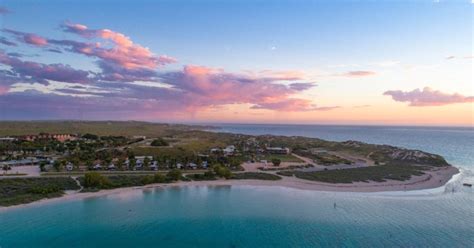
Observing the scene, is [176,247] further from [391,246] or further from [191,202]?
[391,246]

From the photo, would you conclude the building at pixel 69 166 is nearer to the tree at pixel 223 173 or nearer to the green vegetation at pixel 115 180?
the green vegetation at pixel 115 180

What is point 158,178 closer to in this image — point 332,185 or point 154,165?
point 154,165

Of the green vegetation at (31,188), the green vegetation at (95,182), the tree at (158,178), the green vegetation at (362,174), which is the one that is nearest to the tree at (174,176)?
the tree at (158,178)

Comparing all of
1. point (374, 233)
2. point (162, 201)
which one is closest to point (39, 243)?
point (162, 201)

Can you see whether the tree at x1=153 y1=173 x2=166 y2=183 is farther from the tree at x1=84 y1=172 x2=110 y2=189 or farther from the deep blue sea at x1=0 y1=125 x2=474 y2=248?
the tree at x1=84 y1=172 x2=110 y2=189

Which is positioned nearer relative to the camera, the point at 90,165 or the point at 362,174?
the point at 90,165

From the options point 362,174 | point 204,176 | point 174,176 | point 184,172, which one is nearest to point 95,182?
point 174,176
